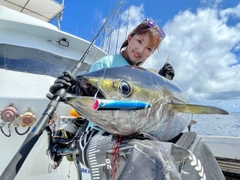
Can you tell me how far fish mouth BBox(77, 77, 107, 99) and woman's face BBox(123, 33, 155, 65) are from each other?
80 cm

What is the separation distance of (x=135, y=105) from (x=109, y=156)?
13.1 inches

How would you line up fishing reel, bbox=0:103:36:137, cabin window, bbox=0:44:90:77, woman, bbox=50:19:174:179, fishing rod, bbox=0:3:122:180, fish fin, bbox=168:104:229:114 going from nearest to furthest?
fishing rod, bbox=0:3:122:180, fish fin, bbox=168:104:229:114, woman, bbox=50:19:174:179, fishing reel, bbox=0:103:36:137, cabin window, bbox=0:44:90:77

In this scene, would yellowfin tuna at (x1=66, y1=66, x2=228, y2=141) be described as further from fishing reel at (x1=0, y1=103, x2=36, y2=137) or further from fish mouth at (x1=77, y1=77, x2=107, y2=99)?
fishing reel at (x1=0, y1=103, x2=36, y2=137)

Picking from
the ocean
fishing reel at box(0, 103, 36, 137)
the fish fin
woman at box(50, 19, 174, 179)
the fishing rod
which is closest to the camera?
the fishing rod

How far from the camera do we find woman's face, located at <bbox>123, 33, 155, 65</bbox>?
1.61 metres

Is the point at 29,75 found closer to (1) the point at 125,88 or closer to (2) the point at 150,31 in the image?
(2) the point at 150,31

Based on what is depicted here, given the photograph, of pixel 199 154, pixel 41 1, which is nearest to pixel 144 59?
pixel 199 154

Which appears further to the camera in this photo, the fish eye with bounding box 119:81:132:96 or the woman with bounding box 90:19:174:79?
the woman with bounding box 90:19:174:79

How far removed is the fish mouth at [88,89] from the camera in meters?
0.90

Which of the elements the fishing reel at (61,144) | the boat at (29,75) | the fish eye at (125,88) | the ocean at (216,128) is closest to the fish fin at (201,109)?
the ocean at (216,128)

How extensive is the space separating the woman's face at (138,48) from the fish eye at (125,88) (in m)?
0.74

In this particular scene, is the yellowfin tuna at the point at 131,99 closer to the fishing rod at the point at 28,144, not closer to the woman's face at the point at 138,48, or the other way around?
the fishing rod at the point at 28,144

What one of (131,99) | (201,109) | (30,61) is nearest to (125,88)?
Result: (131,99)

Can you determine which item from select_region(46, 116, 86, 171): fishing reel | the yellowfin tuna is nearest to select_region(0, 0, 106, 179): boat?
select_region(46, 116, 86, 171): fishing reel
